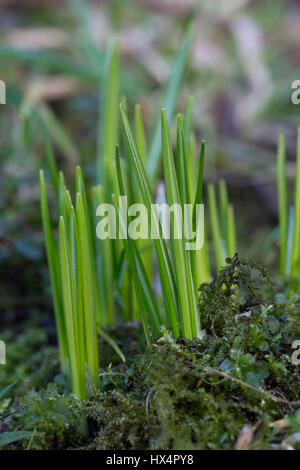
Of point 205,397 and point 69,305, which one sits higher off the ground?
point 69,305

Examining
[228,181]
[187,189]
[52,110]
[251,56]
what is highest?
[251,56]

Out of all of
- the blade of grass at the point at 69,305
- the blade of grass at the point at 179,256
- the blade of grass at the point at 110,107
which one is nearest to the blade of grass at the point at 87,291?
the blade of grass at the point at 69,305

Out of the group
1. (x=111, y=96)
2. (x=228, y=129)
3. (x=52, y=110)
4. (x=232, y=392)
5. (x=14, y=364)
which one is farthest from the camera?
(x=52, y=110)

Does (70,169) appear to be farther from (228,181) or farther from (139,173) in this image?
(139,173)

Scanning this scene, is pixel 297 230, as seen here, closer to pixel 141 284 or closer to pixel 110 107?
pixel 141 284

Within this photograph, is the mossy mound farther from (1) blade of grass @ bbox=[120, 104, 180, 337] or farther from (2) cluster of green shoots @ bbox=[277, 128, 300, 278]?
(2) cluster of green shoots @ bbox=[277, 128, 300, 278]

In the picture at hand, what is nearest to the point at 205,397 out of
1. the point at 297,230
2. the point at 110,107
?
the point at 297,230

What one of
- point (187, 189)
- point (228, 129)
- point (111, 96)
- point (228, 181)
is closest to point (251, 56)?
point (228, 129)
